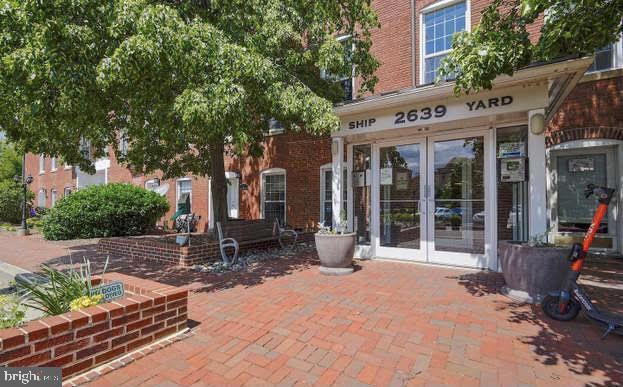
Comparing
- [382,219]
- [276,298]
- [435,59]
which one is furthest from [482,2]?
[276,298]

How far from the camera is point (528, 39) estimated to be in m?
3.95

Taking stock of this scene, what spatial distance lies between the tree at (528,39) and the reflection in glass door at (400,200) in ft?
7.56

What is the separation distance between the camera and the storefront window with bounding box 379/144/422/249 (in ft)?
21.2

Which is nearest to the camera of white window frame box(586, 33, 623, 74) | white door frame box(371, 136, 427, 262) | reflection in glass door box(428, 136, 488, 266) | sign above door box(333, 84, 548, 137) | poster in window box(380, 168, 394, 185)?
sign above door box(333, 84, 548, 137)

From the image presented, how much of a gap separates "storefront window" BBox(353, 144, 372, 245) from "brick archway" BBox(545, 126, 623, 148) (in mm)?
4314

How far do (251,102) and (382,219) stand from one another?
3.50 metres

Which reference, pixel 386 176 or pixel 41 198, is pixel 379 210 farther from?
pixel 41 198

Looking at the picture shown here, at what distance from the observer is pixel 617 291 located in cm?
461

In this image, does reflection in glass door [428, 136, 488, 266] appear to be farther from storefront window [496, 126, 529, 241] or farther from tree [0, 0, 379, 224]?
tree [0, 0, 379, 224]

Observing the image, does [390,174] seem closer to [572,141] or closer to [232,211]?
[572,141]

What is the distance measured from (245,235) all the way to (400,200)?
3.51 metres

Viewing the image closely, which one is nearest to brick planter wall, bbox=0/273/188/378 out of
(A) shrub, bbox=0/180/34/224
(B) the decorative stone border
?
(B) the decorative stone border

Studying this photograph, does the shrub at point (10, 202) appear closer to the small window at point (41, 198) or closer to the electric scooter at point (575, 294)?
the small window at point (41, 198)

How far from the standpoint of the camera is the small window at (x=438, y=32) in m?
8.57
